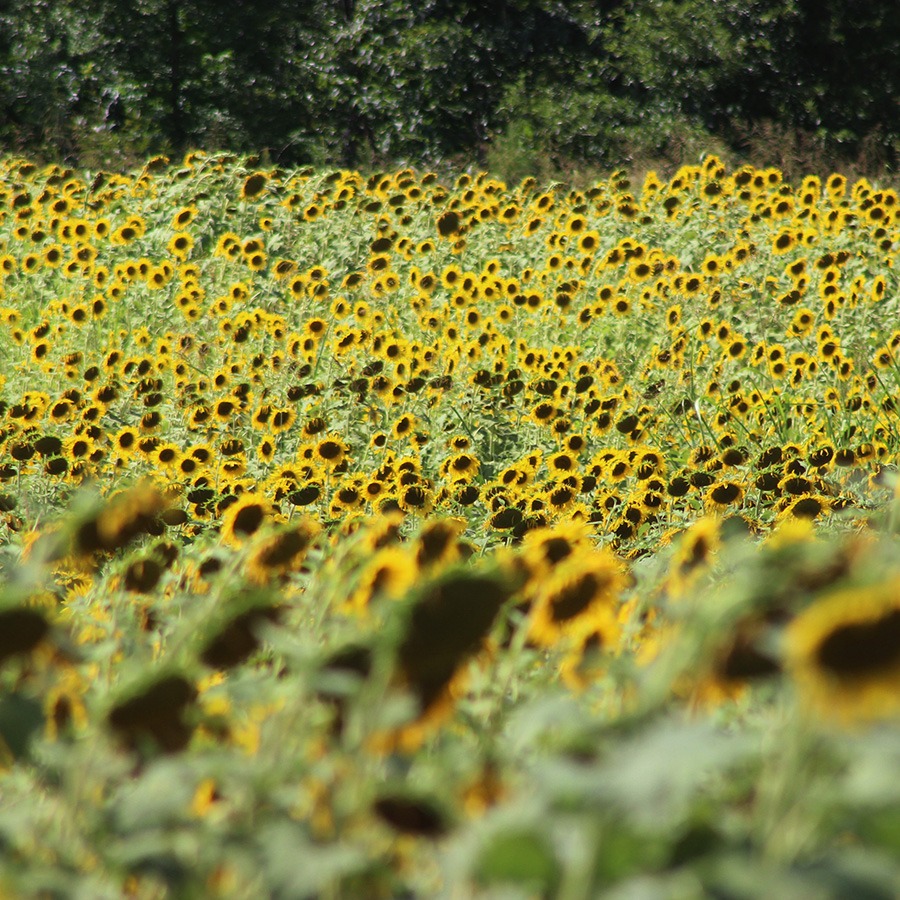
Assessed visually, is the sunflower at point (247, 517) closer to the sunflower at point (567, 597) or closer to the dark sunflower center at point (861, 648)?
the sunflower at point (567, 597)

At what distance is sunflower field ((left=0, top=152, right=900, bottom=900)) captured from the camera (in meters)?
1.08

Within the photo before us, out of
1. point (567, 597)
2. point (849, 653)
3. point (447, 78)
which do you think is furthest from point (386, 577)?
point (447, 78)

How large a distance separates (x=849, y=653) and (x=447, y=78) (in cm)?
1703

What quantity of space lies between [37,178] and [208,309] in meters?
4.11

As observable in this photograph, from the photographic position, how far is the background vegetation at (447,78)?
53.1ft

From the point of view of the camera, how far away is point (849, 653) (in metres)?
0.99

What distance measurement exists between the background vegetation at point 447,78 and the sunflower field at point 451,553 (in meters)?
7.70

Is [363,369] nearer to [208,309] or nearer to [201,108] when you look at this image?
[208,309]

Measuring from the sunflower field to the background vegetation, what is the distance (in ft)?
25.3

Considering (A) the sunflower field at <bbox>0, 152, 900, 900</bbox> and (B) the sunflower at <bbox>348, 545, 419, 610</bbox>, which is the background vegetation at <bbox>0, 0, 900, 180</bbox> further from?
(B) the sunflower at <bbox>348, 545, 419, 610</bbox>

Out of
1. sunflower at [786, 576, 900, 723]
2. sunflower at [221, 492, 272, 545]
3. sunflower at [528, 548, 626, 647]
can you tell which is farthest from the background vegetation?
sunflower at [786, 576, 900, 723]

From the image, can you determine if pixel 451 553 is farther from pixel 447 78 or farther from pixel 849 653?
pixel 447 78

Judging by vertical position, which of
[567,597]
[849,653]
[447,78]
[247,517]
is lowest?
[247,517]

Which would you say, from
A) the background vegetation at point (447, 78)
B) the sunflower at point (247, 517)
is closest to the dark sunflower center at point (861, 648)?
the sunflower at point (247, 517)
